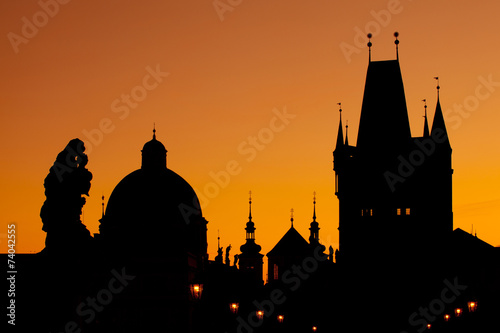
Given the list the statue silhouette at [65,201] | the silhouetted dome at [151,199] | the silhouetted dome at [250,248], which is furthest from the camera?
the silhouetted dome at [250,248]

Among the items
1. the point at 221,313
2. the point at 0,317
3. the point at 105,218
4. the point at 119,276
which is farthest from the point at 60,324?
the point at 105,218

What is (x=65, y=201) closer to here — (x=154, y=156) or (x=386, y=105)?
(x=386, y=105)

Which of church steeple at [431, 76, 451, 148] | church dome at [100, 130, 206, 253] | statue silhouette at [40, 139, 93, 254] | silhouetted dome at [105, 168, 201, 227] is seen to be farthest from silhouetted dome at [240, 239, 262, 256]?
statue silhouette at [40, 139, 93, 254]

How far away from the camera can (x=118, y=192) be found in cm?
12088

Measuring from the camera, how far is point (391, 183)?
12369 centimetres

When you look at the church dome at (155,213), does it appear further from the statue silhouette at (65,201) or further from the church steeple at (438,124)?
the statue silhouette at (65,201)

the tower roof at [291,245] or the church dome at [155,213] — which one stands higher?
the tower roof at [291,245]

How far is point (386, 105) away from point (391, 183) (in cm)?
966

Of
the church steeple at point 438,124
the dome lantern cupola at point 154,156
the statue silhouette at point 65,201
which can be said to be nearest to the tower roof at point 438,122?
the church steeple at point 438,124

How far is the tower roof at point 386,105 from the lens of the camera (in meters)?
121

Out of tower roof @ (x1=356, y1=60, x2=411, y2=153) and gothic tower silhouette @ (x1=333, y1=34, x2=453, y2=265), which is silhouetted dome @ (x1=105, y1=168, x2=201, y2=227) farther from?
tower roof @ (x1=356, y1=60, x2=411, y2=153)

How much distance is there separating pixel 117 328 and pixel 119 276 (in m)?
6.36

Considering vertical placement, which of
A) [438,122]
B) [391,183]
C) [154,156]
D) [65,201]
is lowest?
[65,201]

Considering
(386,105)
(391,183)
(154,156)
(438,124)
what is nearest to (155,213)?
(154,156)
